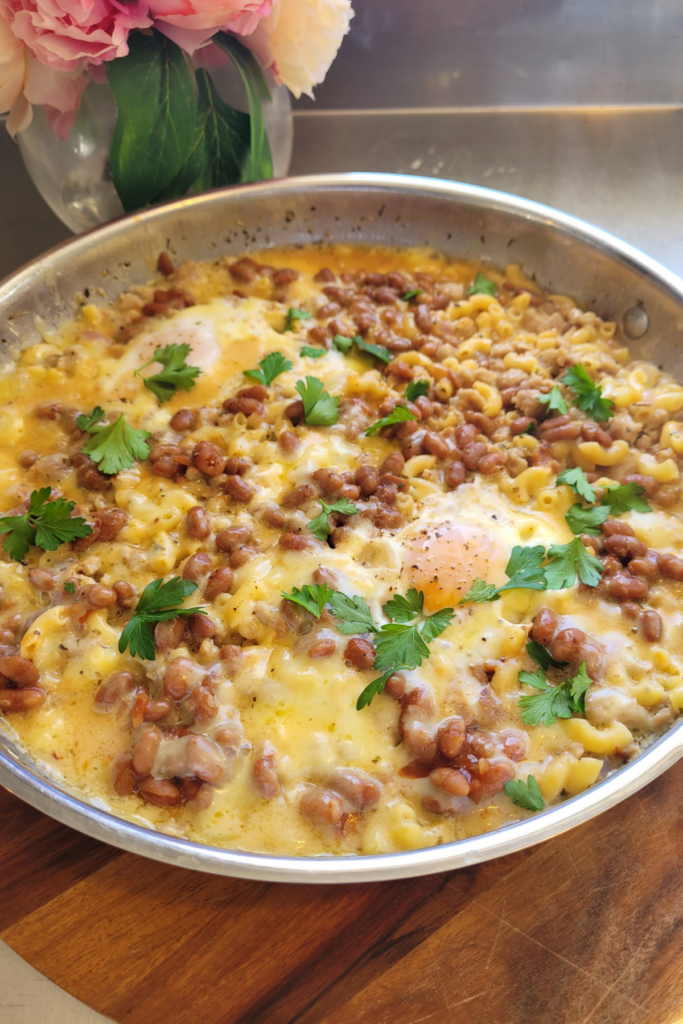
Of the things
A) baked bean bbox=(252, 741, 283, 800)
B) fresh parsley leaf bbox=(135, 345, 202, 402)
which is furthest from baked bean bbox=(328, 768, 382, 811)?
fresh parsley leaf bbox=(135, 345, 202, 402)

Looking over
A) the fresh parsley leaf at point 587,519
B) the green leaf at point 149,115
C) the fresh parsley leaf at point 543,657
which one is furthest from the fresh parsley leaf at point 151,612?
the green leaf at point 149,115

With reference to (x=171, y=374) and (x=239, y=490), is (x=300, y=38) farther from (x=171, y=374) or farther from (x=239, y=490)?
(x=239, y=490)

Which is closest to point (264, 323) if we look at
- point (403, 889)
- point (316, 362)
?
point (316, 362)

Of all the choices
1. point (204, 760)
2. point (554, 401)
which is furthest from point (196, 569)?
point (554, 401)

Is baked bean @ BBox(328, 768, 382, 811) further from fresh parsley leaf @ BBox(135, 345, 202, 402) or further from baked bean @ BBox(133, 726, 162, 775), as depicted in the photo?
fresh parsley leaf @ BBox(135, 345, 202, 402)

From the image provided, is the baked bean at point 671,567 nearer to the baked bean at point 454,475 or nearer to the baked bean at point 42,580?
the baked bean at point 454,475

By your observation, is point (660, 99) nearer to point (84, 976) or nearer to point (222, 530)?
point (222, 530)
